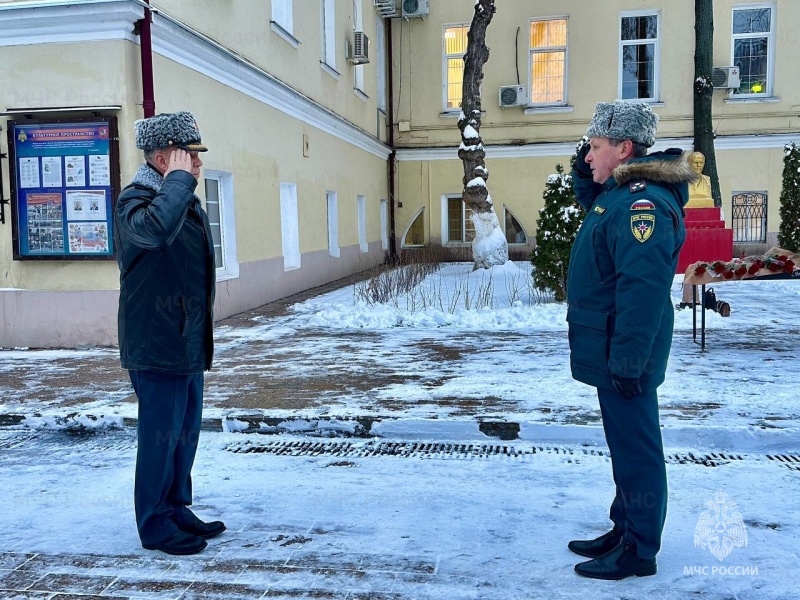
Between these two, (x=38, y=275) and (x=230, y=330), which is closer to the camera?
(x=38, y=275)

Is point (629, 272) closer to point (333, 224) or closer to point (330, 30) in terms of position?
point (333, 224)

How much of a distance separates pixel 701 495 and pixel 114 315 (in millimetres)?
6438

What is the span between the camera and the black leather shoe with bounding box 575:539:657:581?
2863 millimetres

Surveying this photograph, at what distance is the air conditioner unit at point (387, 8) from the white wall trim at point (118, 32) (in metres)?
9.43

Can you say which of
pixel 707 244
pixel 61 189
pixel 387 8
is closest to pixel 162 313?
pixel 61 189

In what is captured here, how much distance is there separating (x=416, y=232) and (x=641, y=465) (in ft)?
61.7

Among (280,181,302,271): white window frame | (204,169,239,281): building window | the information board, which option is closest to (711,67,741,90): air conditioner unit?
(280,181,302,271): white window frame

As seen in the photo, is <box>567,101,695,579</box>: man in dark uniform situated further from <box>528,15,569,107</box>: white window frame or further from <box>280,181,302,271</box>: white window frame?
<box>528,15,569,107</box>: white window frame

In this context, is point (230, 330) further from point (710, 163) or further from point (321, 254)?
point (710, 163)

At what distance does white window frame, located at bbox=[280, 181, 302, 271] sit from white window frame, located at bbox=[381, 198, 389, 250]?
23.9ft

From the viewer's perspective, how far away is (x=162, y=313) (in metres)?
3.08

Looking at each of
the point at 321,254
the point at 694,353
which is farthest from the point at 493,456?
the point at 321,254

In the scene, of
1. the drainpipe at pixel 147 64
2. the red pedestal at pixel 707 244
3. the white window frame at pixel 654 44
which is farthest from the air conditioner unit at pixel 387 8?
the red pedestal at pixel 707 244

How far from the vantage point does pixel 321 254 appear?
1459cm
